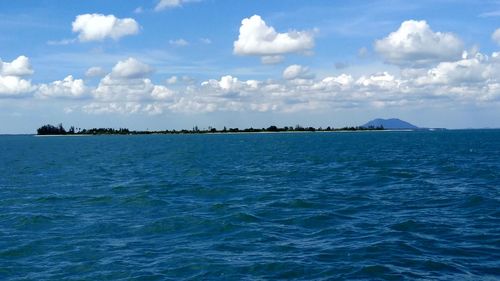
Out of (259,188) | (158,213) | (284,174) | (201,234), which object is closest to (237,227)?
(201,234)

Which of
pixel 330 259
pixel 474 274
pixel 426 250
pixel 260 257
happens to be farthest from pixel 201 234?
pixel 474 274

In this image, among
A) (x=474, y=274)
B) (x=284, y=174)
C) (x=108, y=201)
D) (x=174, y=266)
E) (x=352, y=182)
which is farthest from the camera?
(x=284, y=174)

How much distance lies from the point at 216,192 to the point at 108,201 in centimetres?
1045

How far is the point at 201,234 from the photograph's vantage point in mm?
30125

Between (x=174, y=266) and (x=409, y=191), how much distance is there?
29840 mm

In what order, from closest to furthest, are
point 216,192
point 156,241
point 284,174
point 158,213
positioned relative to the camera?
point 156,241, point 158,213, point 216,192, point 284,174

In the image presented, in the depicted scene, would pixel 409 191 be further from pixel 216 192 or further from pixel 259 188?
pixel 216 192

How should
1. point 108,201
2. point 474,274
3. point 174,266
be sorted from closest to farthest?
point 474,274 → point 174,266 → point 108,201

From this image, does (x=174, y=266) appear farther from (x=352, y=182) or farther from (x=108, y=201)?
(x=352, y=182)

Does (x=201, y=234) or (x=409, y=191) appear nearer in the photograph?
(x=201, y=234)

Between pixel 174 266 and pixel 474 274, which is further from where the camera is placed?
pixel 174 266

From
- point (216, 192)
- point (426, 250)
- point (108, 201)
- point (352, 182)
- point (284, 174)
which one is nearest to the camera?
point (426, 250)

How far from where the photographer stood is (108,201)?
1730 inches

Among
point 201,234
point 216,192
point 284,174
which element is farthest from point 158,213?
point 284,174
